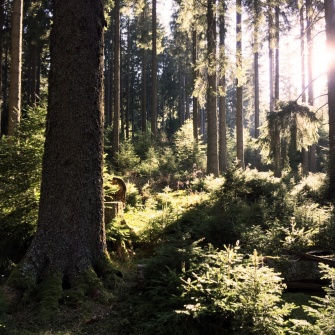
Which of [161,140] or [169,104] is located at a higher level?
[169,104]

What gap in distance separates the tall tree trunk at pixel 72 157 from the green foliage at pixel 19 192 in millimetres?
1563

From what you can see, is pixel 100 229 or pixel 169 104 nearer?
pixel 100 229

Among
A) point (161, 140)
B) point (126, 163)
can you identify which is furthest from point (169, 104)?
point (126, 163)

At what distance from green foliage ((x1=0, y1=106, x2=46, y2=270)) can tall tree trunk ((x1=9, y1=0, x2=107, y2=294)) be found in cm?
156

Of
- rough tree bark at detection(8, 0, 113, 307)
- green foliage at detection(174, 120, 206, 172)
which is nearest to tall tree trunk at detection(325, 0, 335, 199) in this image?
rough tree bark at detection(8, 0, 113, 307)

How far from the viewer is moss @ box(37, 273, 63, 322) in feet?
13.5

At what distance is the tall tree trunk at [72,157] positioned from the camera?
4.90m

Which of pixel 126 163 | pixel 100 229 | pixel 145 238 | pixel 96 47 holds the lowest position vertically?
pixel 145 238

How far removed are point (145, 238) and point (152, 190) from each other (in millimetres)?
6301

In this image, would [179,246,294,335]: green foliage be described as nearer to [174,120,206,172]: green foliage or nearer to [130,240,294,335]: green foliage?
[130,240,294,335]: green foliage

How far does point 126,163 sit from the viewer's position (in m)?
18.1

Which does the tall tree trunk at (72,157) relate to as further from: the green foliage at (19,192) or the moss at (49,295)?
the green foliage at (19,192)

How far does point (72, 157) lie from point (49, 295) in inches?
78.7

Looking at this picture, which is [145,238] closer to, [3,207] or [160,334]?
[3,207]
